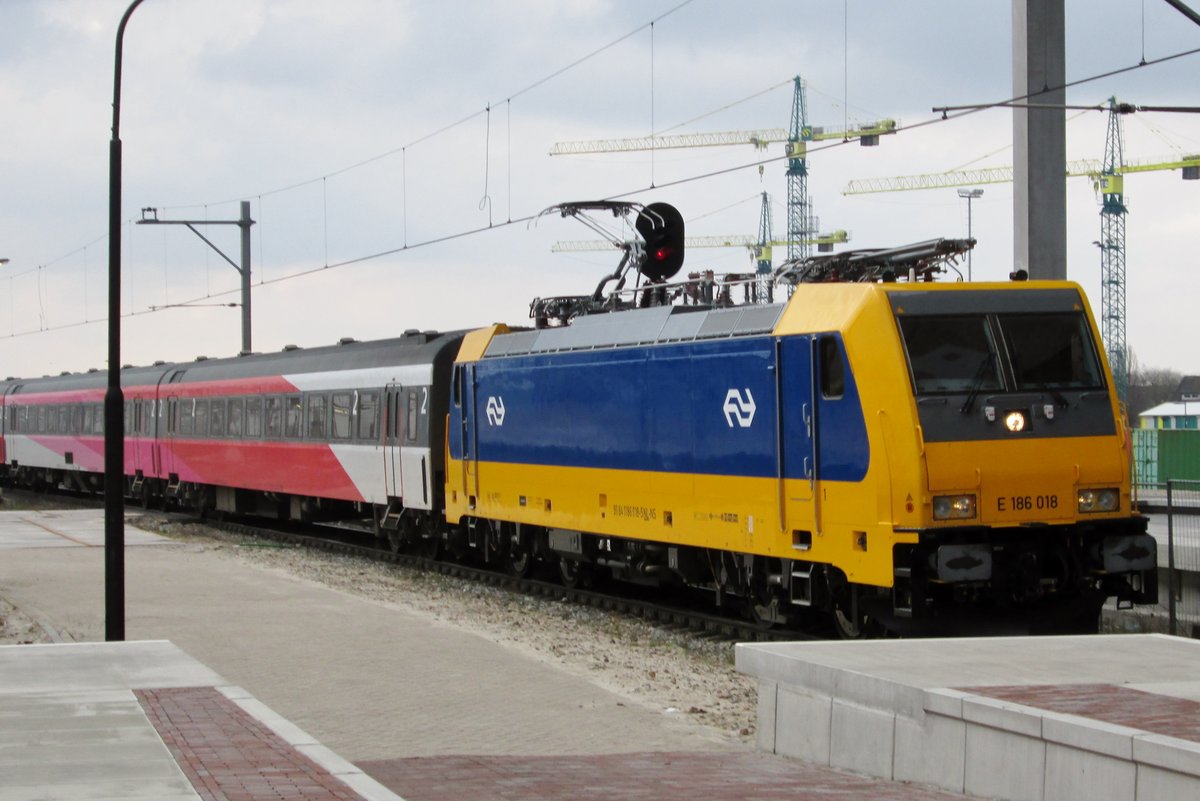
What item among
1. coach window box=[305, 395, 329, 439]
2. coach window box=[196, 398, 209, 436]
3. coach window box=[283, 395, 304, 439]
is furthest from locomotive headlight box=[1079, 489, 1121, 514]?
coach window box=[196, 398, 209, 436]

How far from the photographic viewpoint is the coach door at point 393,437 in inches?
1037

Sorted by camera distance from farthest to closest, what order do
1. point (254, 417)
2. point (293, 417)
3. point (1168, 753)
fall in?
point (254, 417) → point (293, 417) → point (1168, 753)

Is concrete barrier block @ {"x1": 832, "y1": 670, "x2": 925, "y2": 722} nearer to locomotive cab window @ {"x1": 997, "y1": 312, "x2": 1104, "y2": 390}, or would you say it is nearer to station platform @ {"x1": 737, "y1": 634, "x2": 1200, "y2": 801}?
station platform @ {"x1": 737, "y1": 634, "x2": 1200, "y2": 801}

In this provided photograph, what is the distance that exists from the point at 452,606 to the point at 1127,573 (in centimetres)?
854

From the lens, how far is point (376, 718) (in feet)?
38.3

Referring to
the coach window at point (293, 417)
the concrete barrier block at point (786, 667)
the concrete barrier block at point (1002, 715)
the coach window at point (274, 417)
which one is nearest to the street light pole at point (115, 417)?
the concrete barrier block at point (786, 667)

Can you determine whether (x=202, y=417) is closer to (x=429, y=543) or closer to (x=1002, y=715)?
(x=429, y=543)

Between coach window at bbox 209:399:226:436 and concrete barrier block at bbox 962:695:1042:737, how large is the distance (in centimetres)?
2863

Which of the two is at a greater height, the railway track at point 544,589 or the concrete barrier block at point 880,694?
the concrete barrier block at point 880,694

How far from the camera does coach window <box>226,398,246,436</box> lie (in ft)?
113

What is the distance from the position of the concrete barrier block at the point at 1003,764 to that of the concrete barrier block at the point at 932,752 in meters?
0.08

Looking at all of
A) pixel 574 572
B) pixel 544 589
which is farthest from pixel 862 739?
pixel 544 589

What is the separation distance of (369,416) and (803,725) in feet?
60.3

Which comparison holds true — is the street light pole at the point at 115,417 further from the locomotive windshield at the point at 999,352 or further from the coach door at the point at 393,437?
the coach door at the point at 393,437
